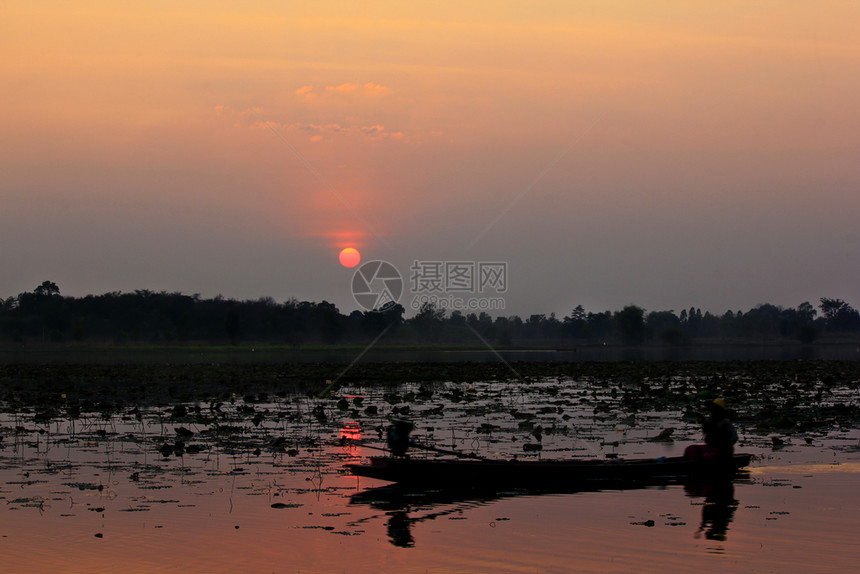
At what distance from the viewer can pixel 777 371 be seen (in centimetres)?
5150

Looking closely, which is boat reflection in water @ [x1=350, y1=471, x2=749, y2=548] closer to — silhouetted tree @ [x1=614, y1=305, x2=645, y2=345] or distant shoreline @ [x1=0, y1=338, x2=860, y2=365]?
distant shoreline @ [x1=0, y1=338, x2=860, y2=365]

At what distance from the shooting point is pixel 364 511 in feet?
44.7

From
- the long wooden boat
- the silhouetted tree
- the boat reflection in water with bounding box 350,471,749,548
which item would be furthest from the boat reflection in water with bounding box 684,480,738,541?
the silhouetted tree

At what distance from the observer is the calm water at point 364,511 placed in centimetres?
1070

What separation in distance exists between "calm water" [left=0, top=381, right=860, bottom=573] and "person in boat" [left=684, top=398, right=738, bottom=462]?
745mm

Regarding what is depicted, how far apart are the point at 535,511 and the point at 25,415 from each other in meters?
19.0

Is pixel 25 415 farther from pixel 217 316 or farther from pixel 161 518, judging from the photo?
pixel 217 316

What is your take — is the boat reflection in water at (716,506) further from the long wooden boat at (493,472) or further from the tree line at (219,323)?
the tree line at (219,323)

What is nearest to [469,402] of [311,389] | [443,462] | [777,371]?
[311,389]

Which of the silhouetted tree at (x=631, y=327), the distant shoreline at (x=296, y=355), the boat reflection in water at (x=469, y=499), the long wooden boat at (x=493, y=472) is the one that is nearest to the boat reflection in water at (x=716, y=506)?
the boat reflection in water at (x=469, y=499)

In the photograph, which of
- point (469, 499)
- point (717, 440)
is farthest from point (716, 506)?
point (469, 499)

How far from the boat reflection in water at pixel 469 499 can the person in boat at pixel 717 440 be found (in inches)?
19.0

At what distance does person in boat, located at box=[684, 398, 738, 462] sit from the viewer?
653 inches

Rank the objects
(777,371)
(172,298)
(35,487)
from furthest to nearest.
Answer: (172,298), (777,371), (35,487)
